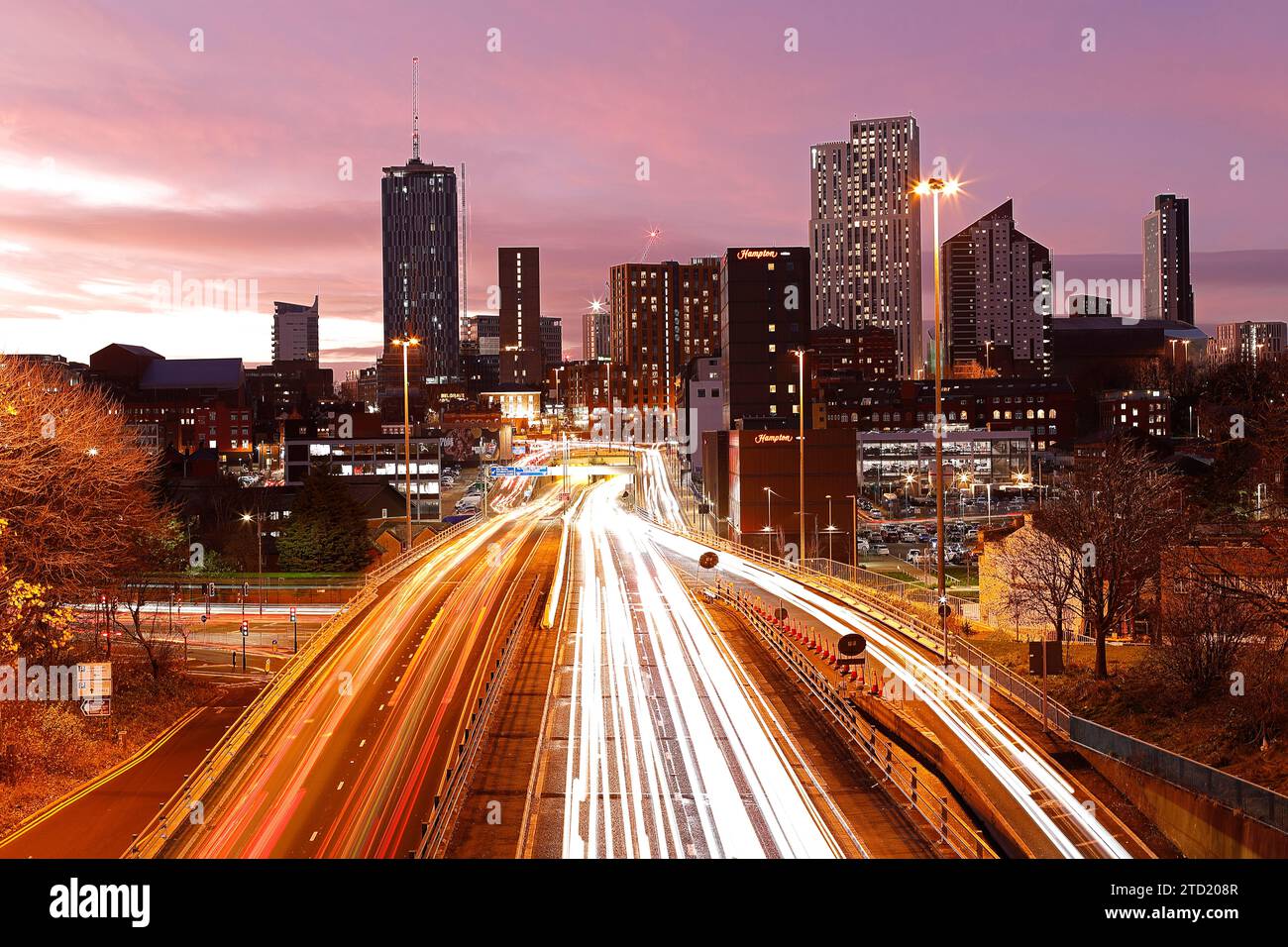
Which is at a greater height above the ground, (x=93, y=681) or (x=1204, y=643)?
(x=1204, y=643)

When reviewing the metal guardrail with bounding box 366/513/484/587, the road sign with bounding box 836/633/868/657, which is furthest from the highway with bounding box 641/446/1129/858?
the metal guardrail with bounding box 366/513/484/587

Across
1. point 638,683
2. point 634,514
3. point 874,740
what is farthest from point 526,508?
point 874,740

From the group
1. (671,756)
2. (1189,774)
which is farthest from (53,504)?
(1189,774)

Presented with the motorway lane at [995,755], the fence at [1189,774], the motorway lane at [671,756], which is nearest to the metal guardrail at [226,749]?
the motorway lane at [671,756]

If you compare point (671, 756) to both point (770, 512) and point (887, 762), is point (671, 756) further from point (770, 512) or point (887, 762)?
point (770, 512)

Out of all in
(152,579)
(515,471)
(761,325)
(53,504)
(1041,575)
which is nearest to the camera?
(53,504)

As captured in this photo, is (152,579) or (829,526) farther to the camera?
(829,526)
